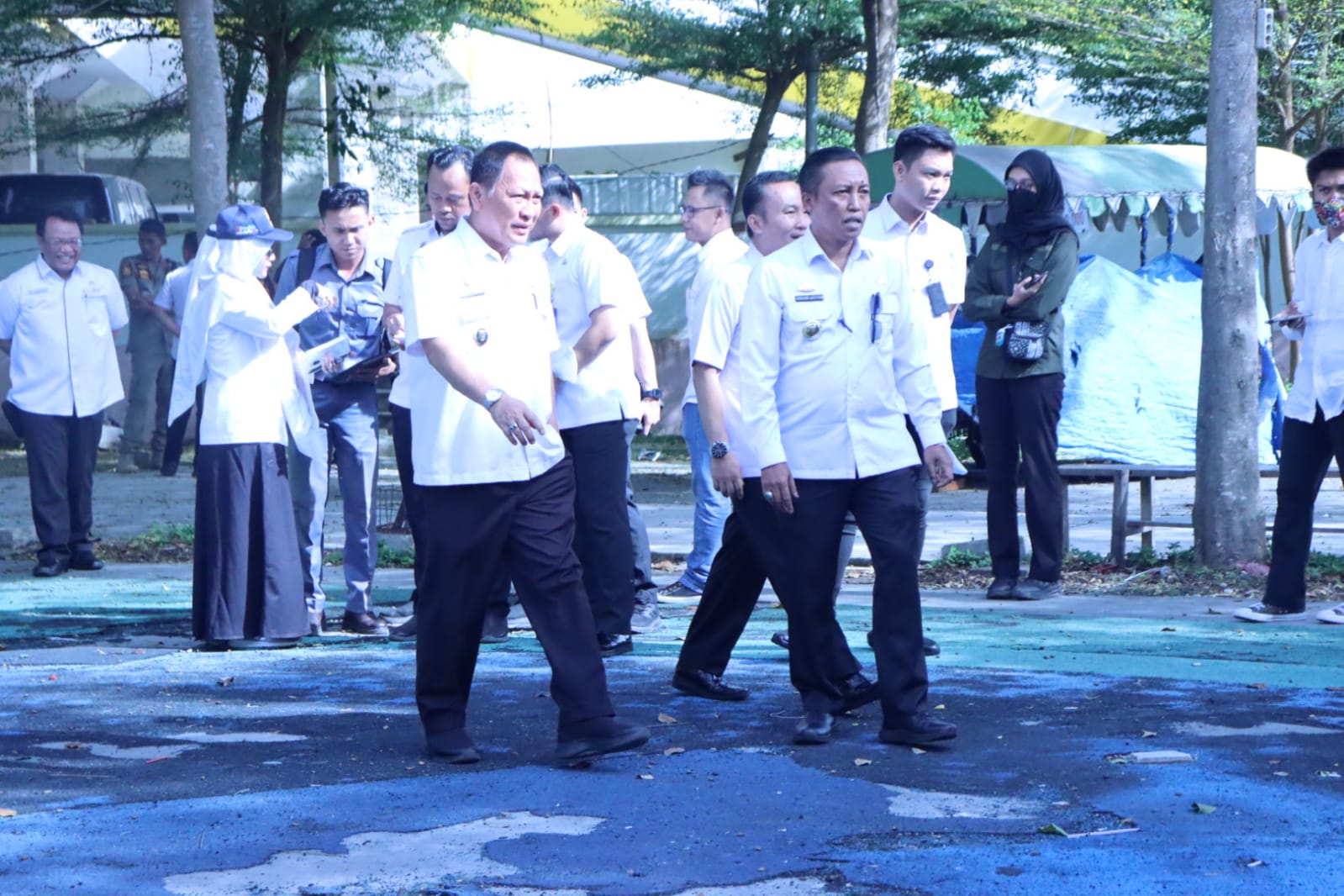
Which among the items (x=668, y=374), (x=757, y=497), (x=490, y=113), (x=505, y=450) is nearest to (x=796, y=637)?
(x=757, y=497)

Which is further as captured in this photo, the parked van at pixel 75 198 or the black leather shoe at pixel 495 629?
the parked van at pixel 75 198

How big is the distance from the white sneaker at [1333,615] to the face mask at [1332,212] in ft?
5.37

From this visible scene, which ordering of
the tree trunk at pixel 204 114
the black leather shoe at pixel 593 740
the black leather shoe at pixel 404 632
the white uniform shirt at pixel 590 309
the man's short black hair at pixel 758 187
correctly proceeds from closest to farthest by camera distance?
the black leather shoe at pixel 593 740, the man's short black hair at pixel 758 187, the white uniform shirt at pixel 590 309, the black leather shoe at pixel 404 632, the tree trunk at pixel 204 114

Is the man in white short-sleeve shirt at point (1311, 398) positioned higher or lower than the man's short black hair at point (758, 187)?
lower

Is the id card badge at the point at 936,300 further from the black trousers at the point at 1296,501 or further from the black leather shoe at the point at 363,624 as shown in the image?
the black leather shoe at the point at 363,624

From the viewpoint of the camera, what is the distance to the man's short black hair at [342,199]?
26.0 ft

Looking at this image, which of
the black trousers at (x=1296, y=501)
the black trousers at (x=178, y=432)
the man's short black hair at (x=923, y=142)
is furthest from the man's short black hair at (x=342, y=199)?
the black trousers at (x=1296, y=501)

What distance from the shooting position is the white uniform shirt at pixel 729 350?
19.2 feet

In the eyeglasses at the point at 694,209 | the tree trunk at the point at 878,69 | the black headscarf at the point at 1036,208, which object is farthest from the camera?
the tree trunk at the point at 878,69

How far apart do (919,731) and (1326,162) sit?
3.58 meters

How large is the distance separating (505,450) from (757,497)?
33.4 inches

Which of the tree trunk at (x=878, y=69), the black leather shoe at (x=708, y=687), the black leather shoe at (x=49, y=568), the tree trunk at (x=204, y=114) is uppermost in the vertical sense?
the tree trunk at (x=878, y=69)

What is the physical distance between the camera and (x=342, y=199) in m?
7.92

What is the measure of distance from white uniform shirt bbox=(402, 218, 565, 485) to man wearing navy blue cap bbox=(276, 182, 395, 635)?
2.41 m
